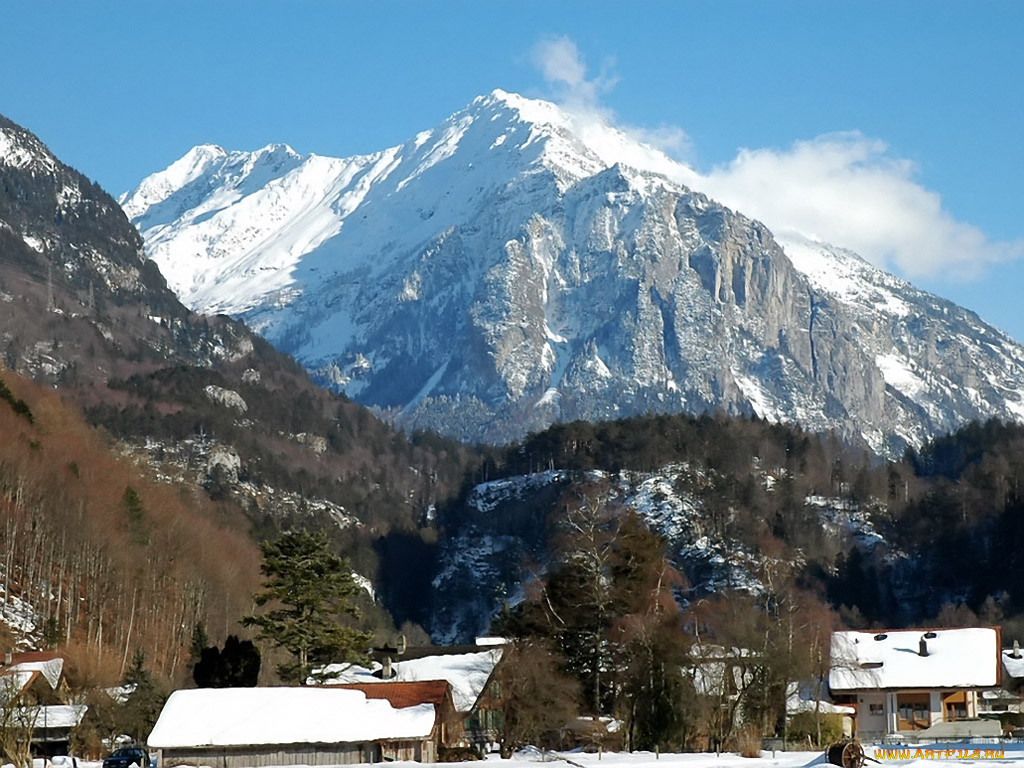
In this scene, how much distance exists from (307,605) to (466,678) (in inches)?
380

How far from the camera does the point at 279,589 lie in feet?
301

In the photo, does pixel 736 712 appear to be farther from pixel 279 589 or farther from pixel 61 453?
pixel 61 453

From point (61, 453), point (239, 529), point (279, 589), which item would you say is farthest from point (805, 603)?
point (239, 529)

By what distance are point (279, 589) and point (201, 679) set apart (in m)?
8.13

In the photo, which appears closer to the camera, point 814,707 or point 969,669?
point 814,707

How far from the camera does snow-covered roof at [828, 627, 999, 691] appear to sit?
9531 centimetres

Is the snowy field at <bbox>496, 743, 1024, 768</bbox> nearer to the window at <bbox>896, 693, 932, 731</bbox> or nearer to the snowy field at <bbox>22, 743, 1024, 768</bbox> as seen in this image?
the snowy field at <bbox>22, 743, 1024, 768</bbox>

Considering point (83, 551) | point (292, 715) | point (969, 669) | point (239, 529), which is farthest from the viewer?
point (239, 529)

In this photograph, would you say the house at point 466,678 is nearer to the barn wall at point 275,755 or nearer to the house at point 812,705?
the barn wall at point 275,755

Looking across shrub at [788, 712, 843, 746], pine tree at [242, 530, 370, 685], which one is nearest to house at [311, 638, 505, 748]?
pine tree at [242, 530, 370, 685]

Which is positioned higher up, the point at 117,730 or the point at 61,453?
the point at 61,453

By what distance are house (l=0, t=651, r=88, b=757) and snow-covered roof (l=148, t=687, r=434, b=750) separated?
6380 mm

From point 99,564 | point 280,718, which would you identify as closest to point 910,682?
point 280,718

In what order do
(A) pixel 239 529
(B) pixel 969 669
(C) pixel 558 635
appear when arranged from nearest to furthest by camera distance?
(C) pixel 558 635 < (B) pixel 969 669 < (A) pixel 239 529
